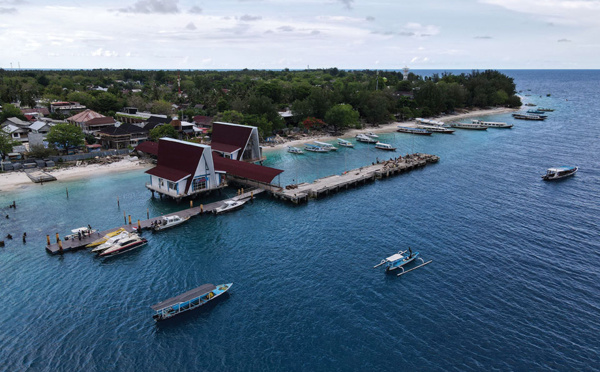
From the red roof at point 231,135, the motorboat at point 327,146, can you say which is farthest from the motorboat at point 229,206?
the motorboat at point 327,146

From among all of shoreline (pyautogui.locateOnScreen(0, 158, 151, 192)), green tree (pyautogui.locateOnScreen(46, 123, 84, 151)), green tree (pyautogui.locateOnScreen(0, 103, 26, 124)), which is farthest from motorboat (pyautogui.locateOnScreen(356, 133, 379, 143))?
green tree (pyautogui.locateOnScreen(0, 103, 26, 124))

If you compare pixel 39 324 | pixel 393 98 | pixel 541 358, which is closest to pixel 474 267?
pixel 541 358

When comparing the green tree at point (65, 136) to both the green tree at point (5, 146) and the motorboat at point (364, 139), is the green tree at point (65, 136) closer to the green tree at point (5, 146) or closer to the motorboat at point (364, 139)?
the green tree at point (5, 146)

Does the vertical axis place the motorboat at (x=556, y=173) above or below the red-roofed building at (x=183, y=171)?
below

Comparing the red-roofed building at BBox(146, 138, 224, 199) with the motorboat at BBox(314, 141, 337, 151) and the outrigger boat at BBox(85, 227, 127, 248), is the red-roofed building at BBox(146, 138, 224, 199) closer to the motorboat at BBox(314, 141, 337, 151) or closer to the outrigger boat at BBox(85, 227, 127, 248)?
the outrigger boat at BBox(85, 227, 127, 248)

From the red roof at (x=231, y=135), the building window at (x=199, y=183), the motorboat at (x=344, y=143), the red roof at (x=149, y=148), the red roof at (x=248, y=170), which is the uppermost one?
the red roof at (x=231, y=135)

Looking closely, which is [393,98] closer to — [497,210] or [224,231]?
[497,210]

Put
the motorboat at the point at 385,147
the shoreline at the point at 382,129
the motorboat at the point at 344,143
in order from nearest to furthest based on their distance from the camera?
the motorboat at the point at 385,147
the shoreline at the point at 382,129
the motorboat at the point at 344,143
